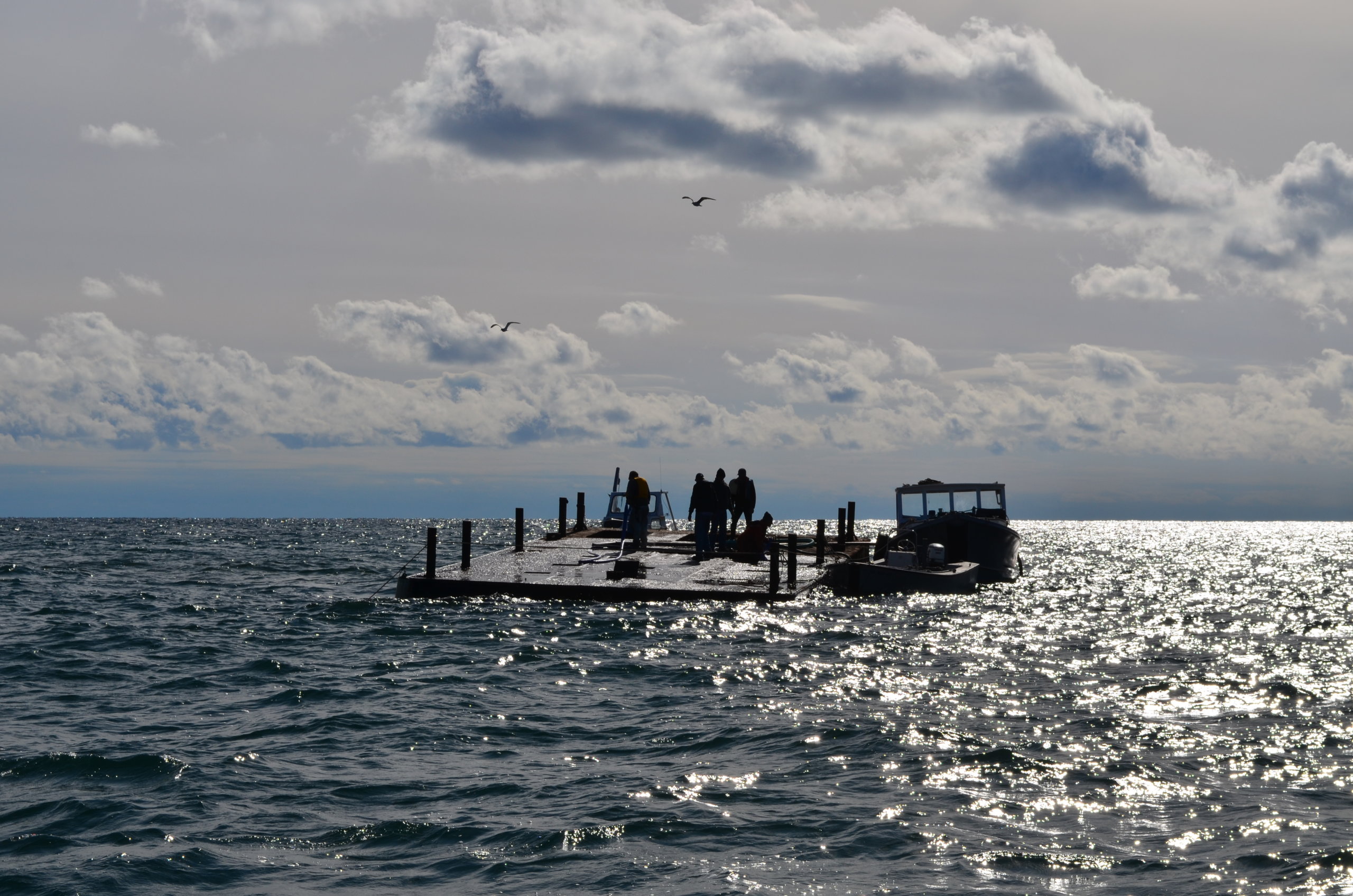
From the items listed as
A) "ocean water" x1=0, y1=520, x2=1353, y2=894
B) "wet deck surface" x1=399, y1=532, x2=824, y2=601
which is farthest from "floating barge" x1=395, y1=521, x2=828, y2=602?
"ocean water" x1=0, y1=520, x2=1353, y2=894

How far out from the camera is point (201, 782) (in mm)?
10609

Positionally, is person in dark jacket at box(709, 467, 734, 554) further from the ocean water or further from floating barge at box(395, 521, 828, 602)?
the ocean water

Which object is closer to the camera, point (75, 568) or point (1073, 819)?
point (1073, 819)

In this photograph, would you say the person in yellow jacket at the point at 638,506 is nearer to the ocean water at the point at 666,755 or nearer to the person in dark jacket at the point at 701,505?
the person in dark jacket at the point at 701,505

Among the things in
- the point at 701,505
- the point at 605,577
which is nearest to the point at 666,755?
the point at 605,577

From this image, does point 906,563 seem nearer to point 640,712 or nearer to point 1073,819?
point 640,712

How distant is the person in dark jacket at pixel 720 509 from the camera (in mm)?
29938

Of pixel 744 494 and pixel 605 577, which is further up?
pixel 744 494

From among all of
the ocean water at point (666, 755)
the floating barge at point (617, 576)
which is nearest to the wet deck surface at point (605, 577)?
the floating barge at point (617, 576)

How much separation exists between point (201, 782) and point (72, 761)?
1681 millimetres

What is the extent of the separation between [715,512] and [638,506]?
2.07 meters

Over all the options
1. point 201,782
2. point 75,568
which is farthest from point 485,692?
point 75,568

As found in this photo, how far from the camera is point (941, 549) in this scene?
3106cm

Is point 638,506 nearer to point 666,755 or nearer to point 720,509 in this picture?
point 720,509
